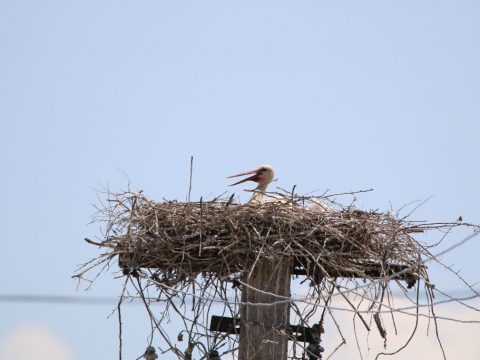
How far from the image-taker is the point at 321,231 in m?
7.34

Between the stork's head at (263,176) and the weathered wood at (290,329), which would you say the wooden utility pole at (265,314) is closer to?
the weathered wood at (290,329)

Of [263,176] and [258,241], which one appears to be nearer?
[258,241]

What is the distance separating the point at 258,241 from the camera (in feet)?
23.6

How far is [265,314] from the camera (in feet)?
23.4

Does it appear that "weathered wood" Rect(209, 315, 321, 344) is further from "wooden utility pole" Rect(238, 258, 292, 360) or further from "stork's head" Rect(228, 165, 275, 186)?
"stork's head" Rect(228, 165, 275, 186)

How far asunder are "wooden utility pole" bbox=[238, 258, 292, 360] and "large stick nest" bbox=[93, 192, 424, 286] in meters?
0.10

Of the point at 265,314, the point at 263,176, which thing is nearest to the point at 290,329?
the point at 265,314

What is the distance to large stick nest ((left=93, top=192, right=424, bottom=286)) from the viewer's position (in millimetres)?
7242

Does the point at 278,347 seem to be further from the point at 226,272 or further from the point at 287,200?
the point at 287,200

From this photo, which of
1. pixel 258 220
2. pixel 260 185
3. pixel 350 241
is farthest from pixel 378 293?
pixel 260 185

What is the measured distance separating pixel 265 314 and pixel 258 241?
1.44ft

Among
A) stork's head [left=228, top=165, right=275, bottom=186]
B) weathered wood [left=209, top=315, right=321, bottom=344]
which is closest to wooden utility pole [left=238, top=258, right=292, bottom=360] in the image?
weathered wood [left=209, top=315, right=321, bottom=344]

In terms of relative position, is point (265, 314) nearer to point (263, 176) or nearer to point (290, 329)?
point (290, 329)

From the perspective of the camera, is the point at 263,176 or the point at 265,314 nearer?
the point at 265,314
